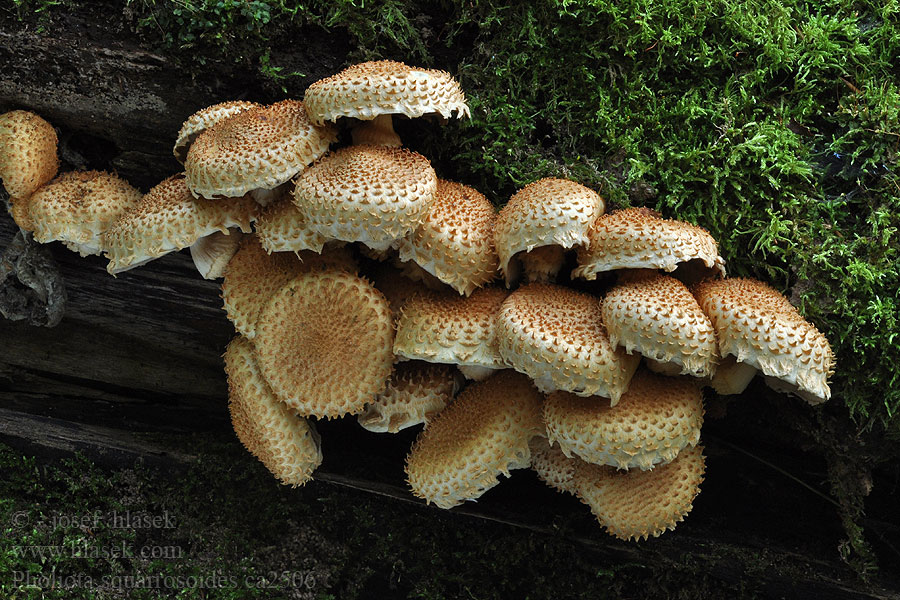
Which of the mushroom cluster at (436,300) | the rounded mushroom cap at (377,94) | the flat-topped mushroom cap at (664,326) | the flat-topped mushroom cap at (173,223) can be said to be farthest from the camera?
the flat-topped mushroom cap at (173,223)

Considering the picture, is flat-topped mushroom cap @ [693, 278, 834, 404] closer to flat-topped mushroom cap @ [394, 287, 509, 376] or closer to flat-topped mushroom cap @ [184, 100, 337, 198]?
flat-topped mushroom cap @ [394, 287, 509, 376]

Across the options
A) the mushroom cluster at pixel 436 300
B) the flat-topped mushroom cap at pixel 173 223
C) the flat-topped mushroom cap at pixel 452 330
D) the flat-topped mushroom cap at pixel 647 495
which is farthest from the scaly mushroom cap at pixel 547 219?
the flat-topped mushroom cap at pixel 173 223

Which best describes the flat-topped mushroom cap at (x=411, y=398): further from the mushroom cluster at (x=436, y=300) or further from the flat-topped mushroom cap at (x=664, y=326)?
the flat-topped mushroom cap at (x=664, y=326)

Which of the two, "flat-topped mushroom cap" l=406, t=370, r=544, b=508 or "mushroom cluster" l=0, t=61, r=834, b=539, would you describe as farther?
"flat-topped mushroom cap" l=406, t=370, r=544, b=508

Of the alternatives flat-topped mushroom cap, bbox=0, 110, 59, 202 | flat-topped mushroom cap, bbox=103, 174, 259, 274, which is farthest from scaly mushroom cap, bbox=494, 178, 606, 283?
flat-topped mushroom cap, bbox=0, 110, 59, 202

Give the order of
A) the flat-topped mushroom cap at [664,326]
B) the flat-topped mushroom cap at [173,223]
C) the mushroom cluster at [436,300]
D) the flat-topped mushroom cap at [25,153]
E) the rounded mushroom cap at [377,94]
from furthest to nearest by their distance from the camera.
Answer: the flat-topped mushroom cap at [25,153], the flat-topped mushroom cap at [173,223], the rounded mushroom cap at [377,94], the mushroom cluster at [436,300], the flat-topped mushroom cap at [664,326]

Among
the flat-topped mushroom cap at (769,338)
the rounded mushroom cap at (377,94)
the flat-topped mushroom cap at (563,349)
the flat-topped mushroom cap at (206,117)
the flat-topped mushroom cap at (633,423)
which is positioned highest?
the rounded mushroom cap at (377,94)

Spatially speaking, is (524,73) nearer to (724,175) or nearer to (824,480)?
(724,175)
